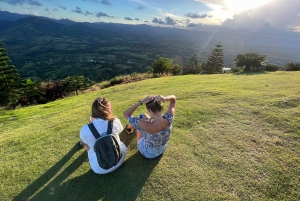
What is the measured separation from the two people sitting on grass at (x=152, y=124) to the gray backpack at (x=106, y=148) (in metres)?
0.50

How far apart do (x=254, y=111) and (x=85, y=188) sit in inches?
212

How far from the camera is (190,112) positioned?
6.21m

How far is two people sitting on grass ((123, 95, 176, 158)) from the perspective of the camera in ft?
10.8

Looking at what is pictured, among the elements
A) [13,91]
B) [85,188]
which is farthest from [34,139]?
[13,91]

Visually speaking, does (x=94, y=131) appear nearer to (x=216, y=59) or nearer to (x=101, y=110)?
(x=101, y=110)

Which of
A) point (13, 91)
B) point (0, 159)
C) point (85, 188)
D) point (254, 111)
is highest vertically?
point (254, 111)

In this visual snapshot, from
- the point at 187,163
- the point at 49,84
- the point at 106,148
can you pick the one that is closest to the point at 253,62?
the point at 187,163

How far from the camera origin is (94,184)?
11.5 feet

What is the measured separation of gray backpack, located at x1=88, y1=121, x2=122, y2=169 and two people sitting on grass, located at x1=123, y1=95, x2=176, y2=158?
500mm

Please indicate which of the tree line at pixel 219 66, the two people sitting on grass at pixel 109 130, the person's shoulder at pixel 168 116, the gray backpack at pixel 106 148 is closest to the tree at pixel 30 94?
the tree line at pixel 219 66

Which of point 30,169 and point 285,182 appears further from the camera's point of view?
point 30,169

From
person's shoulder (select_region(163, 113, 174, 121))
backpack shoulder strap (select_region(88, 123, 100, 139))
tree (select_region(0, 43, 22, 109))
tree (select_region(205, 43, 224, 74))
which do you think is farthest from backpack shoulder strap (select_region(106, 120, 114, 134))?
tree (select_region(205, 43, 224, 74))

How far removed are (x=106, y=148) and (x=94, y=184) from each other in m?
0.89

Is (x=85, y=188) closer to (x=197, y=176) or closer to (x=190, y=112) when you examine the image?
(x=197, y=176)
